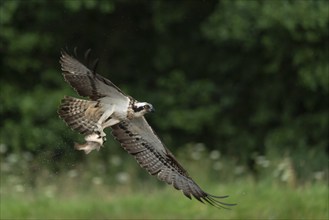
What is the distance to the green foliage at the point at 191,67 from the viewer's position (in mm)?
17250

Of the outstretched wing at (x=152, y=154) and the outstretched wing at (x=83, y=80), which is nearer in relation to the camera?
the outstretched wing at (x=83, y=80)

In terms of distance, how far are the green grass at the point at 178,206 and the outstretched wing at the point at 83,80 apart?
3085 millimetres

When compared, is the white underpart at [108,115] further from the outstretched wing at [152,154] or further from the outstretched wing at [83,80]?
A: the outstretched wing at [152,154]

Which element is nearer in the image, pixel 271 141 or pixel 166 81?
pixel 271 141

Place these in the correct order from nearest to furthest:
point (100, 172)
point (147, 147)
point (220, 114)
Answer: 1. point (147, 147)
2. point (100, 172)
3. point (220, 114)

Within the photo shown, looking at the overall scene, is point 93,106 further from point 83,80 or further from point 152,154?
point 152,154

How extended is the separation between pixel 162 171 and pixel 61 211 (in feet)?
7.76

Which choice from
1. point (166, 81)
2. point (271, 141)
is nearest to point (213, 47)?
point (166, 81)

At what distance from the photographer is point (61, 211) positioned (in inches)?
457

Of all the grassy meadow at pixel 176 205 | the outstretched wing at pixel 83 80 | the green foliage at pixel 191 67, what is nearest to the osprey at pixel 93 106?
the outstretched wing at pixel 83 80

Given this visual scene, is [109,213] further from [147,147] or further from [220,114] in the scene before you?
[220,114]

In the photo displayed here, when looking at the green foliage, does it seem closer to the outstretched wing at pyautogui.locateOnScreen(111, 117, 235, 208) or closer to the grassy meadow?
the grassy meadow

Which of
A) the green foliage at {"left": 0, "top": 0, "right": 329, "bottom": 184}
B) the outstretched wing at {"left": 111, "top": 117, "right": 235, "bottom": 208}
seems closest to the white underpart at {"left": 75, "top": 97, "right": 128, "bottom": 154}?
the outstretched wing at {"left": 111, "top": 117, "right": 235, "bottom": 208}

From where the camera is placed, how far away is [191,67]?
20.1m
